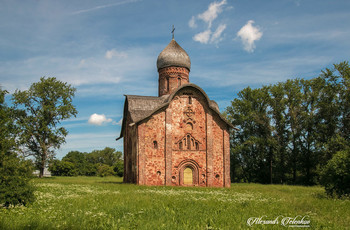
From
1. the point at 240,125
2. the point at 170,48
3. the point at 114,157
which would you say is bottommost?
the point at 114,157

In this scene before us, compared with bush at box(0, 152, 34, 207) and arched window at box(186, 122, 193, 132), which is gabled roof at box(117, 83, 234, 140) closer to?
arched window at box(186, 122, 193, 132)

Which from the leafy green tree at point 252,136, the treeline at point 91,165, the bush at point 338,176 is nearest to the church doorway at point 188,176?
the bush at point 338,176

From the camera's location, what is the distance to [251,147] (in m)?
35.8

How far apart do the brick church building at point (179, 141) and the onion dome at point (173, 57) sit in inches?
176

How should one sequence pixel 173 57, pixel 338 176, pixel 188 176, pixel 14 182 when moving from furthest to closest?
pixel 173 57 → pixel 188 176 → pixel 338 176 → pixel 14 182

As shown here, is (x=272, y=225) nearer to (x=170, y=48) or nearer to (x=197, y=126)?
(x=197, y=126)

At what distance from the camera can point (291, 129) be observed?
32.4 metres

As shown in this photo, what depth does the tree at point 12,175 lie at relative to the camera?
8788 millimetres

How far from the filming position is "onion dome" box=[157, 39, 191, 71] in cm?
2725

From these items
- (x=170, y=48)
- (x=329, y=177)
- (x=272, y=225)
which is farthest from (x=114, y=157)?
(x=272, y=225)

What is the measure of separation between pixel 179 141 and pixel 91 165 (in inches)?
1810

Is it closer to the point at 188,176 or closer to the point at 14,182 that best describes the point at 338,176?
the point at 188,176

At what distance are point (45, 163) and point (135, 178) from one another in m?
13.9

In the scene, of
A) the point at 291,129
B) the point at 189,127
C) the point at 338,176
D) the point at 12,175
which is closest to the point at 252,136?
the point at 291,129
